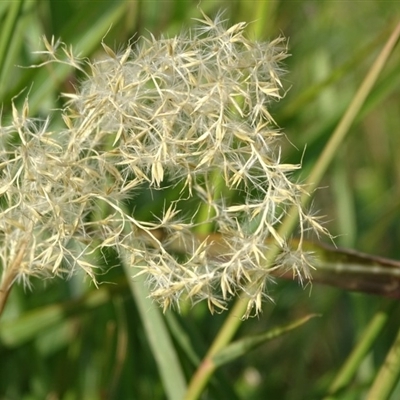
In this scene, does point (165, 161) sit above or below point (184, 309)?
above

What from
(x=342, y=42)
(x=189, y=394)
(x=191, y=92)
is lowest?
(x=189, y=394)

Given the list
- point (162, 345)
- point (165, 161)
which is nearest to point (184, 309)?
point (162, 345)

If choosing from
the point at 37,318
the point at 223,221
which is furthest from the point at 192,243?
the point at 37,318

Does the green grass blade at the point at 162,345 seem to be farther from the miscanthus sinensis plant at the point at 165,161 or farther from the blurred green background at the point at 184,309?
the miscanthus sinensis plant at the point at 165,161

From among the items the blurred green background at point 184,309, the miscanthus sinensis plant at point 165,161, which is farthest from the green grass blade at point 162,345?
the miscanthus sinensis plant at point 165,161

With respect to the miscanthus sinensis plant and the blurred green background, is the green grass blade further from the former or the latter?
the miscanthus sinensis plant

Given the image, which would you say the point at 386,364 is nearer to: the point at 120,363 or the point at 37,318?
the point at 120,363

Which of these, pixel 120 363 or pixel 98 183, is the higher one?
pixel 98 183

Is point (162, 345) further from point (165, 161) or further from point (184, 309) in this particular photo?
point (165, 161)
